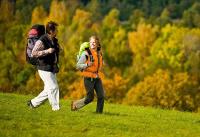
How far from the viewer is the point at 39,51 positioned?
63.2 ft

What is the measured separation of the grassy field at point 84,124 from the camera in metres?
15.9

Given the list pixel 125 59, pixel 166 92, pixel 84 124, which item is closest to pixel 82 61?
pixel 84 124

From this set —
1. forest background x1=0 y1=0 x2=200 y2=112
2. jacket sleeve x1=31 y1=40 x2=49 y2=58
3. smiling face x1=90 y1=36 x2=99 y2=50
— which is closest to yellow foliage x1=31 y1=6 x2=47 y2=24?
forest background x1=0 y1=0 x2=200 y2=112

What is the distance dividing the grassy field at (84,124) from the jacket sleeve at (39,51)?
1593 millimetres

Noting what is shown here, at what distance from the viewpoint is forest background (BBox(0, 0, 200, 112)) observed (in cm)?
8475

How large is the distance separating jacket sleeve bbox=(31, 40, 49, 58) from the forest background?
37.4 metres

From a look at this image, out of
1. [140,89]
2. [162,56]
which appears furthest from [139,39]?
[140,89]

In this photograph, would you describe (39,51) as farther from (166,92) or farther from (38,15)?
(38,15)

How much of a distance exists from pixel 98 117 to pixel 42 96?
1.93m

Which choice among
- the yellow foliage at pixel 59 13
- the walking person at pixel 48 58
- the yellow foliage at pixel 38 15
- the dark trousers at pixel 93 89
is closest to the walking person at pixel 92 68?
the dark trousers at pixel 93 89

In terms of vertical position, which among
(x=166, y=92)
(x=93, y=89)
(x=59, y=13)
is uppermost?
(x=59, y=13)

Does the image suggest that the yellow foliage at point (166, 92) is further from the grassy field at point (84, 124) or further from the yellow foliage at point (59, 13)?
the yellow foliage at point (59, 13)

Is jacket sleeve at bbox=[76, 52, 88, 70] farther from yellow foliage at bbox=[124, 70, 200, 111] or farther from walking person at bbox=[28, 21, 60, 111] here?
yellow foliage at bbox=[124, 70, 200, 111]

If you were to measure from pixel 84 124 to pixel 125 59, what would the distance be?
12232cm
